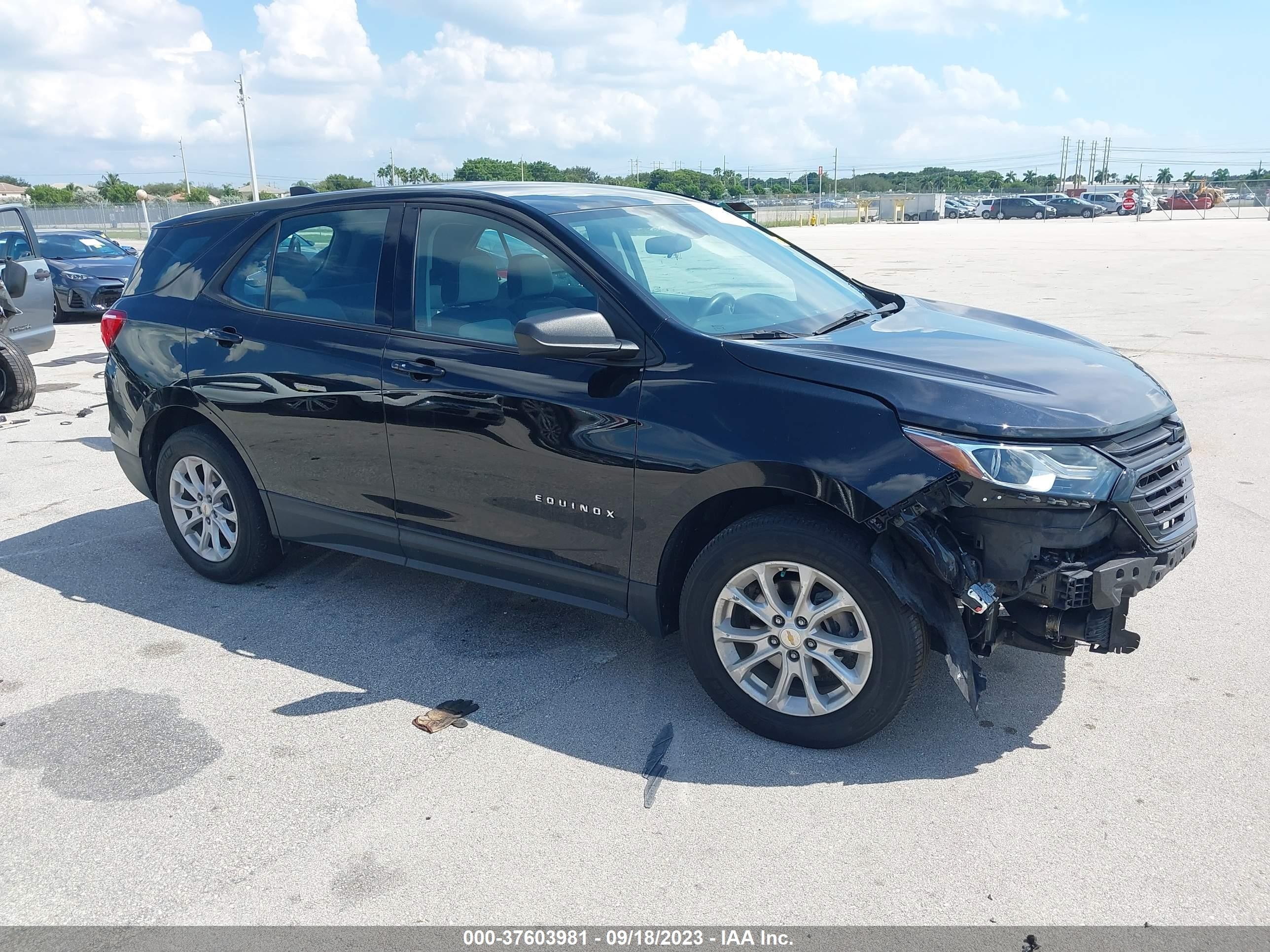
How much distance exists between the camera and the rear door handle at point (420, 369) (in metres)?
4.06

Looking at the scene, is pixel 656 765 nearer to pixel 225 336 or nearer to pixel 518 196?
pixel 518 196

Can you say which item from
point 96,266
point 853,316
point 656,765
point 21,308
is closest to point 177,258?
point 853,316

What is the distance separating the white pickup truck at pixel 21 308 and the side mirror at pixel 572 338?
7.34m

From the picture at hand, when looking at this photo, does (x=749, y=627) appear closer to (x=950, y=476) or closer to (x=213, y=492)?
(x=950, y=476)

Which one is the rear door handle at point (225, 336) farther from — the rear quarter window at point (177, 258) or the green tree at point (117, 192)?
the green tree at point (117, 192)

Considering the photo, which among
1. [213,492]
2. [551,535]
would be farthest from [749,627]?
[213,492]

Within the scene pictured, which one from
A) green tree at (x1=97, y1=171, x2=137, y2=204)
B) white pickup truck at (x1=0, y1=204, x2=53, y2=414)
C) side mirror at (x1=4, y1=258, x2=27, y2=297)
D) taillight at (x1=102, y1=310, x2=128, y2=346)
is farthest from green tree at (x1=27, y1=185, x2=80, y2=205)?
taillight at (x1=102, y1=310, x2=128, y2=346)

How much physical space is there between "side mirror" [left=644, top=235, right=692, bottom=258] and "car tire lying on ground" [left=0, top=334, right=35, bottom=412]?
7.64 metres

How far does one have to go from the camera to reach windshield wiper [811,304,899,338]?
13.0 feet

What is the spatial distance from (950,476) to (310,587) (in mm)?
3324

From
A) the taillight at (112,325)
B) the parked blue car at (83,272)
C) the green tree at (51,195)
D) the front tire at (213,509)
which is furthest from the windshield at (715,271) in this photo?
the green tree at (51,195)

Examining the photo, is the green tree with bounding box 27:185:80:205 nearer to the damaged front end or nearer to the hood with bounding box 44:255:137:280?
the hood with bounding box 44:255:137:280

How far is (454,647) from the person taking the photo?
4.41m

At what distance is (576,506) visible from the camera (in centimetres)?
381
